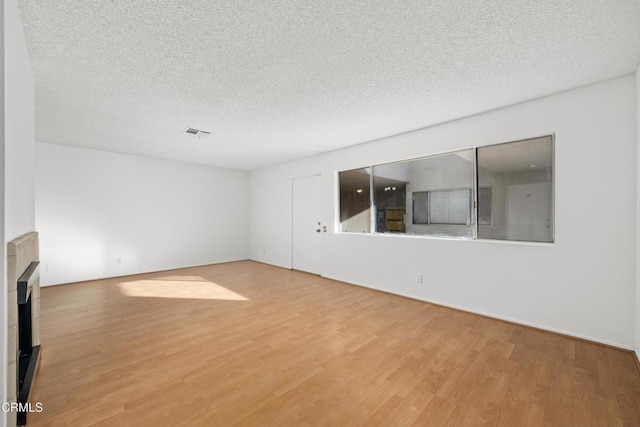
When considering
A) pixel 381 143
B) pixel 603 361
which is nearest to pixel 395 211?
pixel 381 143

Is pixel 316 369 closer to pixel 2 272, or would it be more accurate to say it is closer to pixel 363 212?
pixel 2 272

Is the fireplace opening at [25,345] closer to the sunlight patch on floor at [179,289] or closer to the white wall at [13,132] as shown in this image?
the white wall at [13,132]

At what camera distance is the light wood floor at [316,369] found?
1.66 metres

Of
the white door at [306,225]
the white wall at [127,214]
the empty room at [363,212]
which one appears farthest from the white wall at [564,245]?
the white wall at [127,214]

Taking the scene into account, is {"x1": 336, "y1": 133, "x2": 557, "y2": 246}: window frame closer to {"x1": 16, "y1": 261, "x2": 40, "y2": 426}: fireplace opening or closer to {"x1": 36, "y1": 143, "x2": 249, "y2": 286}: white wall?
{"x1": 16, "y1": 261, "x2": 40, "y2": 426}: fireplace opening

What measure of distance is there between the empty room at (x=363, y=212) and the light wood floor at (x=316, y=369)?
20 mm

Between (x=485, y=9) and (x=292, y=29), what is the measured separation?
4.05 ft

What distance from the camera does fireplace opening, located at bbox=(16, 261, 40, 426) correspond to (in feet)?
5.07

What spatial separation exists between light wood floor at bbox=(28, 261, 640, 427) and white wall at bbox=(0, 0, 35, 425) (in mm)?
810

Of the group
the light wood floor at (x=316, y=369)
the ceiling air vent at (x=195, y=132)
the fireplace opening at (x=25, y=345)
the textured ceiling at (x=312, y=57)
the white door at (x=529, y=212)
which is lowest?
the light wood floor at (x=316, y=369)

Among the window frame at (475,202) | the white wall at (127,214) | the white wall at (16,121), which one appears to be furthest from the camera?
the white wall at (127,214)

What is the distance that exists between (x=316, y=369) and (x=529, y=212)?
2.88 metres

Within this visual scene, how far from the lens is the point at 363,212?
4801 millimetres

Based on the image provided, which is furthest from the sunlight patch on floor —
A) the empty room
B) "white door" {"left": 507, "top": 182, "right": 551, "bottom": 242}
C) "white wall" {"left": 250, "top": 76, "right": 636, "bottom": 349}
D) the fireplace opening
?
"white door" {"left": 507, "top": 182, "right": 551, "bottom": 242}
